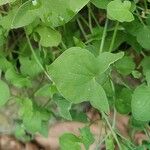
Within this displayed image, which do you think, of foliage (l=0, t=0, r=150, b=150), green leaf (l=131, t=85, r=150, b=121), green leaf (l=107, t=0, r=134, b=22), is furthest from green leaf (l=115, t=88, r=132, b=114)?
green leaf (l=107, t=0, r=134, b=22)

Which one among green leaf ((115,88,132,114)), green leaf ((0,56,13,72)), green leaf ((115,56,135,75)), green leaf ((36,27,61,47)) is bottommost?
green leaf ((115,88,132,114))

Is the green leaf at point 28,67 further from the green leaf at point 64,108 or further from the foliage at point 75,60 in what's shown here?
the green leaf at point 64,108

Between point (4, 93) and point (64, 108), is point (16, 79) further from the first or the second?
point (64, 108)

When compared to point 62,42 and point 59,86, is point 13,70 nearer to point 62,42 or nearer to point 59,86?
point 62,42

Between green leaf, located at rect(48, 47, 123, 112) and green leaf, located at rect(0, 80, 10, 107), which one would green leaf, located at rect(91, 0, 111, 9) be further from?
green leaf, located at rect(0, 80, 10, 107)

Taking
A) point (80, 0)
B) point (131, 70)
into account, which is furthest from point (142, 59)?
point (80, 0)

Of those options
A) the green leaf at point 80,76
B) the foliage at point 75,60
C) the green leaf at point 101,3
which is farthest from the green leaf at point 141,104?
Answer: the green leaf at point 101,3

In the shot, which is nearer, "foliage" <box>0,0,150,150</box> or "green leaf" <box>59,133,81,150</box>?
"foliage" <box>0,0,150,150</box>
